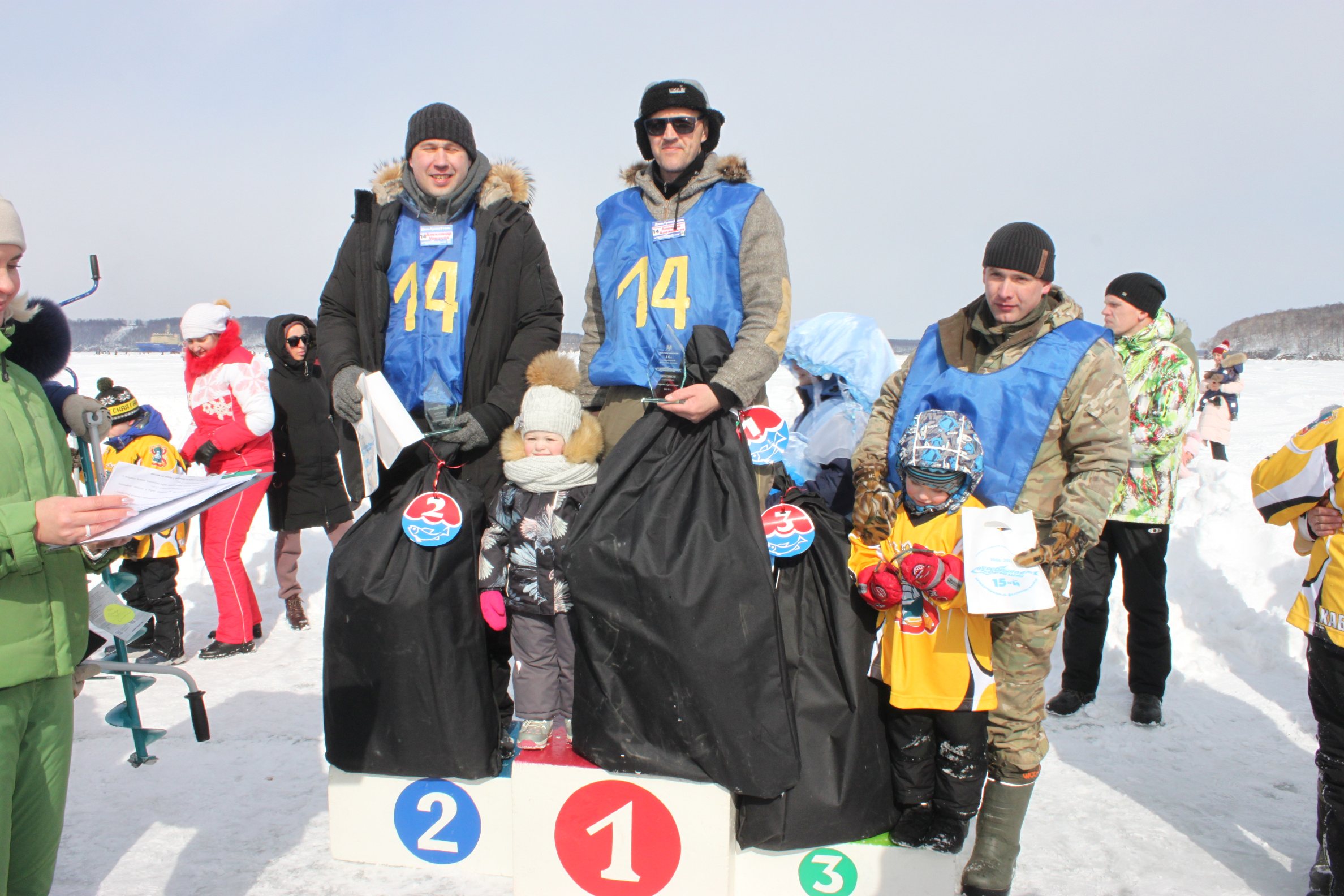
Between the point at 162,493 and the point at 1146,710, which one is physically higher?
the point at 162,493

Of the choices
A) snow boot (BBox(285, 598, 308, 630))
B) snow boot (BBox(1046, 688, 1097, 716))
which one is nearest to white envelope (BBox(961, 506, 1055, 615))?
snow boot (BBox(1046, 688, 1097, 716))

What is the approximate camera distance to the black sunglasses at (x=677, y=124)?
2.83 meters

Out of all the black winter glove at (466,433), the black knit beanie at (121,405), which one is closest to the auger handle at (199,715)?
the black winter glove at (466,433)

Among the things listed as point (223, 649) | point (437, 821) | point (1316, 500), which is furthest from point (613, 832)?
point (223, 649)

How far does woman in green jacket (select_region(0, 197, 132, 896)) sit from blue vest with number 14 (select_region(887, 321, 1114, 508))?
2.16 metres

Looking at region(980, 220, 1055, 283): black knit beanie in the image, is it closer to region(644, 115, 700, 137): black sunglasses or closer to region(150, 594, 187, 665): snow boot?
region(644, 115, 700, 137): black sunglasses

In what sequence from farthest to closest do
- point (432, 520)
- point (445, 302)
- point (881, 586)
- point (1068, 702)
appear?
point (1068, 702) → point (445, 302) → point (432, 520) → point (881, 586)

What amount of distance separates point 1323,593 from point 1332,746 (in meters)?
0.45

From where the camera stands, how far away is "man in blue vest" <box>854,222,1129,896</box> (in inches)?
101

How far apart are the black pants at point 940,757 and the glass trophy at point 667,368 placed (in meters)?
1.20

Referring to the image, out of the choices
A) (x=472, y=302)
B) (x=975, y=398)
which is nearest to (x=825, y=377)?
(x=975, y=398)

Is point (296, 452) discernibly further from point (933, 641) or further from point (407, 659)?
point (933, 641)

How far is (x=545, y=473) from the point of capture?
2.89m

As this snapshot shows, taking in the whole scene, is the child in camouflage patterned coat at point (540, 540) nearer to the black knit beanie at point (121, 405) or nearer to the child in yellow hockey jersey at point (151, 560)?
the child in yellow hockey jersey at point (151, 560)
